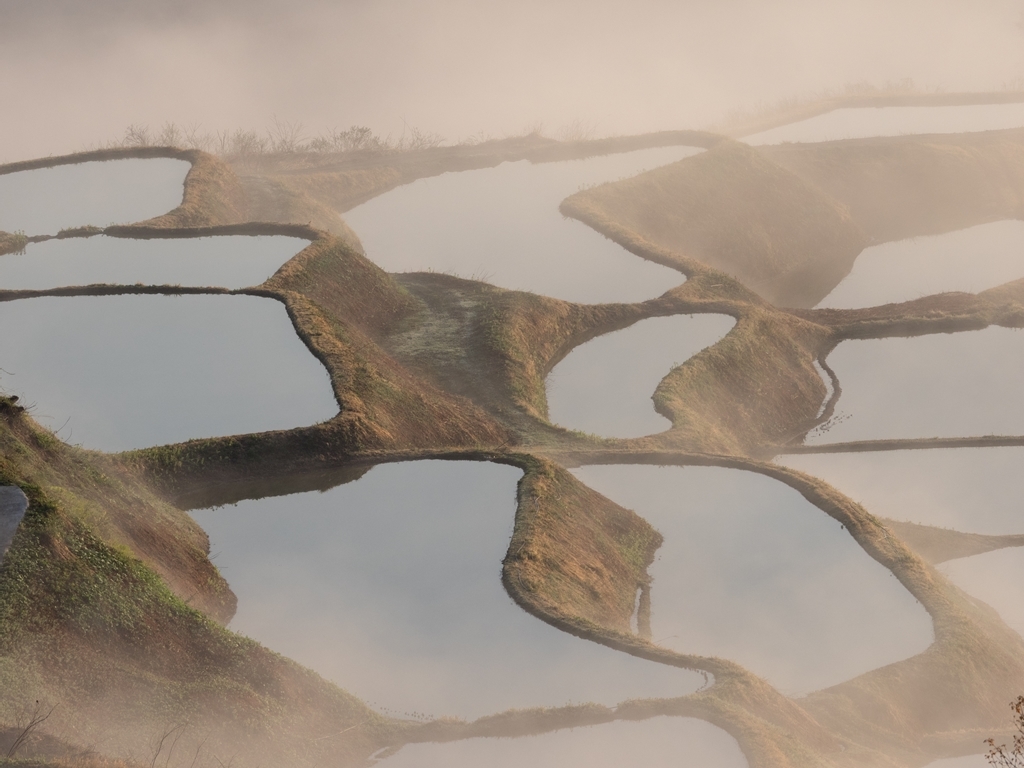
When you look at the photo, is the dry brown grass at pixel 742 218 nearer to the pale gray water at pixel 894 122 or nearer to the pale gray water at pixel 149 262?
the pale gray water at pixel 894 122

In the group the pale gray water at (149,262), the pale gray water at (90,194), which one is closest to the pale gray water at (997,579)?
the pale gray water at (149,262)

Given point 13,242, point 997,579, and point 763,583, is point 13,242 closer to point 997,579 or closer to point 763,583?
point 763,583

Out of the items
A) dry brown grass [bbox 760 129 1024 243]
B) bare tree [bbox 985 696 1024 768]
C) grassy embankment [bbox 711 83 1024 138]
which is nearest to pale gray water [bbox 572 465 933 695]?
bare tree [bbox 985 696 1024 768]

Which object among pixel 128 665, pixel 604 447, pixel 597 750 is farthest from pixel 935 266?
pixel 128 665

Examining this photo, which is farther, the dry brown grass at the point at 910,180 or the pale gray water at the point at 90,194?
the dry brown grass at the point at 910,180

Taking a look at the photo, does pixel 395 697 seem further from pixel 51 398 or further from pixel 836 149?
pixel 836 149
